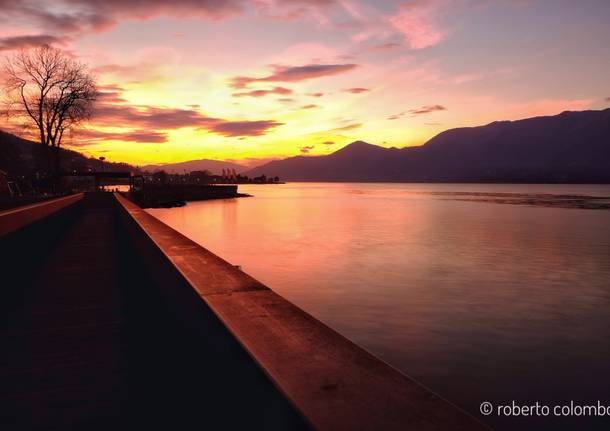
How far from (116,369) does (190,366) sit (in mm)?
705

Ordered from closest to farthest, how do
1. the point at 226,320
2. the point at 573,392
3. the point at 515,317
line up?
the point at 226,320 → the point at 573,392 → the point at 515,317

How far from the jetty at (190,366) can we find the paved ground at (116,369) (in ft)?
0.05

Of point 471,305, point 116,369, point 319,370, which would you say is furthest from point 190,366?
point 471,305

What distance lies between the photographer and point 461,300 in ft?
45.5

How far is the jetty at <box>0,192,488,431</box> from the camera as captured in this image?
119 inches

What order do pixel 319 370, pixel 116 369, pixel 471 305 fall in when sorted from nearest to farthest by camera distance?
1. pixel 319 370
2. pixel 116 369
3. pixel 471 305

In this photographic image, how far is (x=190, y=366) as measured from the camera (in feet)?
14.3

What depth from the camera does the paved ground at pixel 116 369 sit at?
11.1 feet

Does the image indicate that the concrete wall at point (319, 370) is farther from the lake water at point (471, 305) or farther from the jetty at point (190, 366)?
the lake water at point (471, 305)

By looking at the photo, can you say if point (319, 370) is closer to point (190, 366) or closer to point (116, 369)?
point (190, 366)

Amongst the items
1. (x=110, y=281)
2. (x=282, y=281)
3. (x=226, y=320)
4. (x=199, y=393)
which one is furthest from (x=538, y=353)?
(x=282, y=281)

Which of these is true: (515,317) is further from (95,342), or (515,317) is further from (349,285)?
(95,342)

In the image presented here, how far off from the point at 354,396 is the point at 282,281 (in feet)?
47.7

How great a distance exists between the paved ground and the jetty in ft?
0.05
